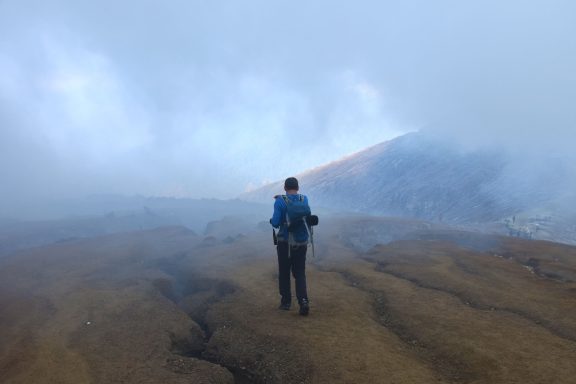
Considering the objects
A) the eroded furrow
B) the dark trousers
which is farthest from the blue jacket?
the eroded furrow

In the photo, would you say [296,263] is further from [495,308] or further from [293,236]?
[495,308]

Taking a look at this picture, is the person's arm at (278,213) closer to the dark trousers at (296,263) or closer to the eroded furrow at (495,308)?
the dark trousers at (296,263)

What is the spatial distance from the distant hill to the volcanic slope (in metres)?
55.0

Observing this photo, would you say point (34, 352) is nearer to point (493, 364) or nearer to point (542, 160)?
point (493, 364)

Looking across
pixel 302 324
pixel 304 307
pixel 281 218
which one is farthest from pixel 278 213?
pixel 302 324

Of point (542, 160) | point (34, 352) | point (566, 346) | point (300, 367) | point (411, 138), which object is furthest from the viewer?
point (411, 138)

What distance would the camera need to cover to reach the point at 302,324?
11.7 metres

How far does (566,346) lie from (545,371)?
80.6 inches

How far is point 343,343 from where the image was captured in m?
10.4

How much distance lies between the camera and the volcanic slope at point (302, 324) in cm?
953

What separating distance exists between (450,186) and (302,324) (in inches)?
4342

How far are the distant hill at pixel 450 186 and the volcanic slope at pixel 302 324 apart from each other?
2165 inches

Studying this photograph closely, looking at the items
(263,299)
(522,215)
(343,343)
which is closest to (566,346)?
(343,343)

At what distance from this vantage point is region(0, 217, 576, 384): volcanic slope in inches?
375
